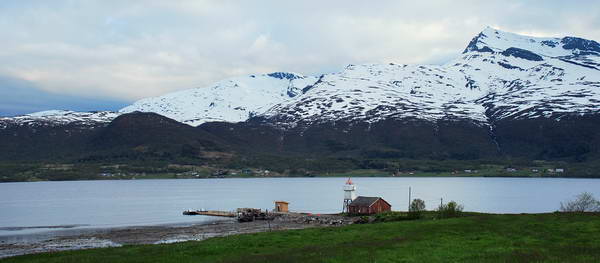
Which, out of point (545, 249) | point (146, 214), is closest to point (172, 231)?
point (146, 214)

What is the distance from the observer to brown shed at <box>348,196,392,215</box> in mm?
106938

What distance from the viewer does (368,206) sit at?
10694cm

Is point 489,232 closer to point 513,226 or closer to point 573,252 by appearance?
point 513,226

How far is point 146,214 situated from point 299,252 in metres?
99.4

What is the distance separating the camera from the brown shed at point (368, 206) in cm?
10694

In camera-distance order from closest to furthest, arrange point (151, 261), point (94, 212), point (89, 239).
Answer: point (151, 261) < point (89, 239) < point (94, 212)

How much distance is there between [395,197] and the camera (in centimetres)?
17875

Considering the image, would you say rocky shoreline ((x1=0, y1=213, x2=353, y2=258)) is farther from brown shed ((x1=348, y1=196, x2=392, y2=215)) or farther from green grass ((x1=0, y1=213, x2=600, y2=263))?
green grass ((x1=0, y1=213, x2=600, y2=263))

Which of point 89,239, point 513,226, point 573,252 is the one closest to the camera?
point 573,252

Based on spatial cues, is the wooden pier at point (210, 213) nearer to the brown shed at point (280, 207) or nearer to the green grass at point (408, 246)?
the brown shed at point (280, 207)

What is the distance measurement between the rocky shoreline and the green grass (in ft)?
79.6

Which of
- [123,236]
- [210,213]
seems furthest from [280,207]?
[123,236]

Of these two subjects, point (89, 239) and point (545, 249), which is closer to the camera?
point (545, 249)

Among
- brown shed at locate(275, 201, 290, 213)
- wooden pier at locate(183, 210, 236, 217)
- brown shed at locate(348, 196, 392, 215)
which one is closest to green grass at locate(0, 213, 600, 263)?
brown shed at locate(348, 196, 392, 215)
